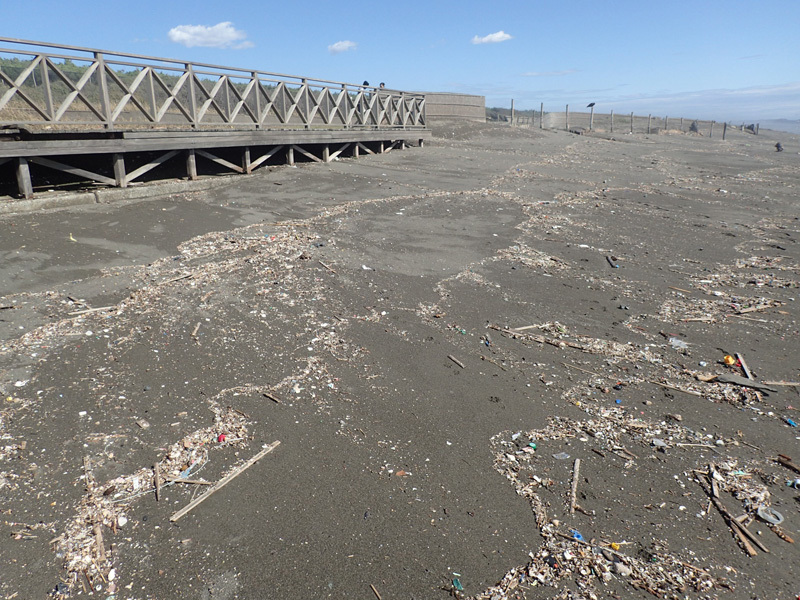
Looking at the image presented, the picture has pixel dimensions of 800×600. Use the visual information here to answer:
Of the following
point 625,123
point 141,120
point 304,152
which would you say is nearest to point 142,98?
point 141,120

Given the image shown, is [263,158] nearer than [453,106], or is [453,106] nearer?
[263,158]

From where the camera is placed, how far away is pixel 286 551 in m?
2.97

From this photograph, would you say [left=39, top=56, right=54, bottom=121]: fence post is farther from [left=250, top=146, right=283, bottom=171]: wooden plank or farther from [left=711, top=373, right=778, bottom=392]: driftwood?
[left=711, top=373, right=778, bottom=392]: driftwood

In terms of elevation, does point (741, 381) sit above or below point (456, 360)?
below

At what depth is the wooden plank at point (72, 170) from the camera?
8461 mm

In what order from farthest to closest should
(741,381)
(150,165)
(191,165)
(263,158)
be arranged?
1. (263,158)
2. (191,165)
3. (150,165)
4. (741,381)

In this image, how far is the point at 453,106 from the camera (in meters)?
29.6

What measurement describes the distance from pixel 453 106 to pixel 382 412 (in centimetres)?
2802

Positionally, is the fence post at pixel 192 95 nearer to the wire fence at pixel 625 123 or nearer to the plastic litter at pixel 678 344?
the plastic litter at pixel 678 344

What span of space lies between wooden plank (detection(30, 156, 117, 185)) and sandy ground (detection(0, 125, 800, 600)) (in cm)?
92

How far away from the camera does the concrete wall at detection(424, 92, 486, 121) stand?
2862 centimetres

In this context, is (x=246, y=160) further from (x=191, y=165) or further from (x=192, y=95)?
(x=192, y=95)

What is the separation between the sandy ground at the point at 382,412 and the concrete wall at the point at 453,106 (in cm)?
2171

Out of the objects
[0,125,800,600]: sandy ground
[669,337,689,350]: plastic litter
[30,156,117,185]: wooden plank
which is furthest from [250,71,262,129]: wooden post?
[669,337,689,350]: plastic litter
